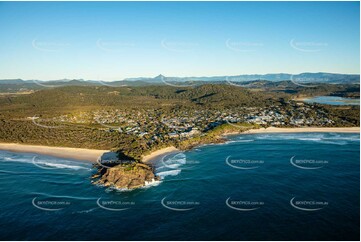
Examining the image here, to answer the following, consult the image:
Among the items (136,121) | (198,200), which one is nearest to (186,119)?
(136,121)

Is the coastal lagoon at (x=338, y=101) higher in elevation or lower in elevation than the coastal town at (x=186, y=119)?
higher

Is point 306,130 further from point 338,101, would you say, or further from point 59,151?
point 338,101

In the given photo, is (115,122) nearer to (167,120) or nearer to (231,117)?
(167,120)

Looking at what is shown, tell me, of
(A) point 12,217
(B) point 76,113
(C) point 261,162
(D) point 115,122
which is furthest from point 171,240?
(B) point 76,113

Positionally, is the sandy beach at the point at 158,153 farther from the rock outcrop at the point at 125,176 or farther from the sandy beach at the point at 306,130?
the sandy beach at the point at 306,130

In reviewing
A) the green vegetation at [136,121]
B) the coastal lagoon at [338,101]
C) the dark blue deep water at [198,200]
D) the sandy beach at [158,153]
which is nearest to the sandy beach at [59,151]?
the green vegetation at [136,121]

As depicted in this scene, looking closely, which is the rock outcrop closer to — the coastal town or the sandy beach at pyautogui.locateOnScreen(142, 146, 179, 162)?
the sandy beach at pyautogui.locateOnScreen(142, 146, 179, 162)

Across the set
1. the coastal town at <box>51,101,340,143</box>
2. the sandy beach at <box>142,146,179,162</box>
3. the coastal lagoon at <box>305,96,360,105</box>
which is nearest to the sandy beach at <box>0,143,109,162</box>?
the sandy beach at <box>142,146,179,162</box>
